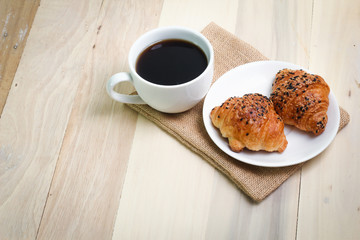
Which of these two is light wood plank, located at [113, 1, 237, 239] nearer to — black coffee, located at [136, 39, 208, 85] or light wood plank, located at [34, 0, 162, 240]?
light wood plank, located at [34, 0, 162, 240]

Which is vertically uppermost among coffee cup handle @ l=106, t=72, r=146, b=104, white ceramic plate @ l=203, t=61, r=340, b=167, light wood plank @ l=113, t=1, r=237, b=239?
coffee cup handle @ l=106, t=72, r=146, b=104

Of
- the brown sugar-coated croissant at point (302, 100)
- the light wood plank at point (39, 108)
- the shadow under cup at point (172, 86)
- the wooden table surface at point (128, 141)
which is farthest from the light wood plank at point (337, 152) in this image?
the light wood plank at point (39, 108)

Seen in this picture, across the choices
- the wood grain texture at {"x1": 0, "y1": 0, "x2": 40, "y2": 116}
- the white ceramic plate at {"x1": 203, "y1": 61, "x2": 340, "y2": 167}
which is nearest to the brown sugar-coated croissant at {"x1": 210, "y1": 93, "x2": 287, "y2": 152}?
the white ceramic plate at {"x1": 203, "y1": 61, "x2": 340, "y2": 167}

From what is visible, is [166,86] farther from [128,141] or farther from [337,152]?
[337,152]

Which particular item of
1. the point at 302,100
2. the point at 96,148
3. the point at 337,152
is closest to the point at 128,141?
the point at 96,148

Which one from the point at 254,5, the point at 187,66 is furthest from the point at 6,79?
the point at 254,5

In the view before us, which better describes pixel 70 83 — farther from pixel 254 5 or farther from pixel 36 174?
pixel 254 5

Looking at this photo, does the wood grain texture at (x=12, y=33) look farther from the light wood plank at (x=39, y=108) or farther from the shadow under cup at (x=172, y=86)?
the shadow under cup at (x=172, y=86)
